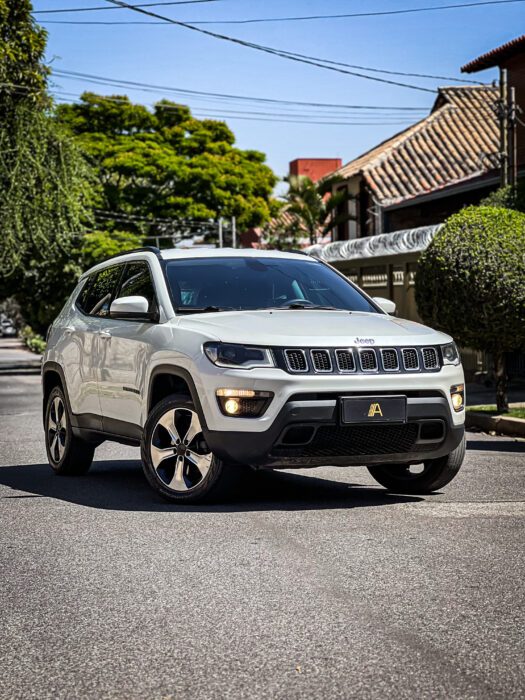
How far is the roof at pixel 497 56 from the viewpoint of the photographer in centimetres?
2728

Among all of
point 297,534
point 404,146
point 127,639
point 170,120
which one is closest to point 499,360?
point 297,534

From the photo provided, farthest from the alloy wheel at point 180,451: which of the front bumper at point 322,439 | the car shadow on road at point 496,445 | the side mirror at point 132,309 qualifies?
the car shadow on road at point 496,445

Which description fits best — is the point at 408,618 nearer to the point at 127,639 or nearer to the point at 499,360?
the point at 127,639

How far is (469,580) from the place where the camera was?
17.6ft

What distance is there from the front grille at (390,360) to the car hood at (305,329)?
55 millimetres

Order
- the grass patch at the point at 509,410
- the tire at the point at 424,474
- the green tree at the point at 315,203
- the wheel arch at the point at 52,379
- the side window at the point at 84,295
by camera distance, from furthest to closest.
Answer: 1. the green tree at the point at 315,203
2. the grass patch at the point at 509,410
3. the side window at the point at 84,295
4. the wheel arch at the point at 52,379
5. the tire at the point at 424,474

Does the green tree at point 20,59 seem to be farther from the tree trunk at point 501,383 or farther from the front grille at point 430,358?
the front grille at point 430,358

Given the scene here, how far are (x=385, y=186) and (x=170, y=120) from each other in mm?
17715

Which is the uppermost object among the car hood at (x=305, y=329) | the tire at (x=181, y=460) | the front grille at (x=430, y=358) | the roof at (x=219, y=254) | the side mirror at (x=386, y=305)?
the roof at (x=219, y=254)

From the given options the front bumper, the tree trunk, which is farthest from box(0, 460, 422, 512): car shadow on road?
the tree trunk

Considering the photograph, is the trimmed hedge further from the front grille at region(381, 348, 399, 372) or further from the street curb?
the front grille at region(381, 348, 399, 372)

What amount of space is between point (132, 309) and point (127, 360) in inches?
20.5

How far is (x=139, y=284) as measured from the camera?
881cm

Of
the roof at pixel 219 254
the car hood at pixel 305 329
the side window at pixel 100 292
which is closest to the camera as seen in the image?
the car hood at pixel 305 329
